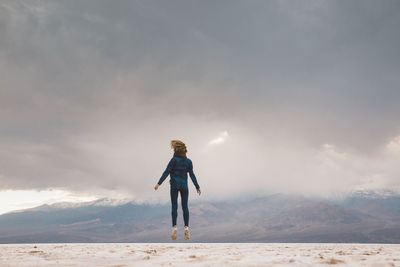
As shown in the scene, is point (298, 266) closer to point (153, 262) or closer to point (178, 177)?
point (153, 262)

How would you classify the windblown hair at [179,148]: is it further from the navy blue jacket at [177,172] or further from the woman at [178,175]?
the navy blue jacket at [177,172]

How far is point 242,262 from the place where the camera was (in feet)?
17.8

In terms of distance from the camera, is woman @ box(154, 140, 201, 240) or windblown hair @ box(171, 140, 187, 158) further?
windblown hair @ box(171, 140, 187, 158)

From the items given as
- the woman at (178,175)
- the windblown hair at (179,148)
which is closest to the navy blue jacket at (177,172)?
the woman at (178,175)

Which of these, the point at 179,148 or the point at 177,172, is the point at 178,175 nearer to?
the point at 177,172

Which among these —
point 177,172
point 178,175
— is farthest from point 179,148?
point 178,175

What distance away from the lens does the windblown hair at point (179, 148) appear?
1315cm

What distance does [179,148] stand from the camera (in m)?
13.2

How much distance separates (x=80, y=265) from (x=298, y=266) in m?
3.70

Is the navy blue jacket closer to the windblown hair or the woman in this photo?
the woman

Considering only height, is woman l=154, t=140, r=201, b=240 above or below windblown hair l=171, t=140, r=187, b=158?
below

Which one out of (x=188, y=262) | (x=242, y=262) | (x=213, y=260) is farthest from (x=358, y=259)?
(x=188, y=262)

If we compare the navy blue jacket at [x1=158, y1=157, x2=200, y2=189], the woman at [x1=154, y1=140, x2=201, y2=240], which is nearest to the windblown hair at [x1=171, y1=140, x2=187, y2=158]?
the woman at [x1=154, y1=140, x2=201, y2=240]

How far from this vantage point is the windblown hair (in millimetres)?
13148
